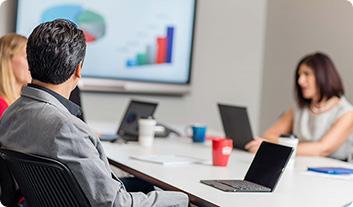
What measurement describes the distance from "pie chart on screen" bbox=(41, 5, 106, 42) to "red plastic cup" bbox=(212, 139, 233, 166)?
6.03ft

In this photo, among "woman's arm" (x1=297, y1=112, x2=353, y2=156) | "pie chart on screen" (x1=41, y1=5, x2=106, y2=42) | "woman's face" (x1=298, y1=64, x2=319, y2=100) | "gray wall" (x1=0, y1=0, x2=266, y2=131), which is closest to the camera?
"woman's arm" (x1=297, y1=112, x2=353, y2=156)

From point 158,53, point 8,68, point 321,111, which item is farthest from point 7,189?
point 158,53

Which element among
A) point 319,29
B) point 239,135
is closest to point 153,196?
point 239,135

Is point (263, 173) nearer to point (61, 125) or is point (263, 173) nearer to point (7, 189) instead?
point (61, 125)

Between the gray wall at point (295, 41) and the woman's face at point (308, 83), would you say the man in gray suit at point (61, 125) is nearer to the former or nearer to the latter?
the woman's face at point (308, 83)

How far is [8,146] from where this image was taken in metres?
1.71

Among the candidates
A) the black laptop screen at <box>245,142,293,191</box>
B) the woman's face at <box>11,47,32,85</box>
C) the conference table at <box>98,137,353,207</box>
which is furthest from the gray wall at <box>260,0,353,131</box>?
the woman's face at <box>11,47,32,85</box>

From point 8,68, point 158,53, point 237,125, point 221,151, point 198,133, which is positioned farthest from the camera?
point 158,53

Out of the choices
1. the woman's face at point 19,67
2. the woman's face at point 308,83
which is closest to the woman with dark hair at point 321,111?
the woman's face at point 308,83

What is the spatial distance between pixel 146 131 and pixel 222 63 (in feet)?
5.87

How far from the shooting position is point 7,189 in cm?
206

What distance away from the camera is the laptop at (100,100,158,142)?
3121 millimetres

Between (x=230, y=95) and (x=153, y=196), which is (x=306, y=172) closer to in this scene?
(x=153, y=196)

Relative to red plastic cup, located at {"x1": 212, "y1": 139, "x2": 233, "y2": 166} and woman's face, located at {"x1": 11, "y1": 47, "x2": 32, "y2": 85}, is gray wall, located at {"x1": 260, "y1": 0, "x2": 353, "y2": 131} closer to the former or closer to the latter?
red plastic cup, located at {"x1": 212, "y1": 139, "x2": 233, "y2": 166}
